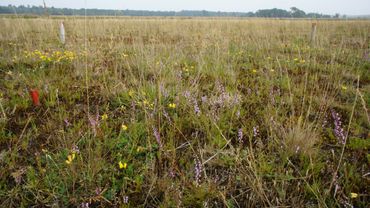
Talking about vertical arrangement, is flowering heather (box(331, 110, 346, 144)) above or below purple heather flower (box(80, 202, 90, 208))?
above

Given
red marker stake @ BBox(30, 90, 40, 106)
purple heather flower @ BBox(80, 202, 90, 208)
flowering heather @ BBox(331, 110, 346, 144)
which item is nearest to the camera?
purple heather flower @ BBox(80, 202, 90, 208)

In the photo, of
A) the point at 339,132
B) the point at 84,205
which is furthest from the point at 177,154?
the point at 339,132

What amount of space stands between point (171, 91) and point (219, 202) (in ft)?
5.34

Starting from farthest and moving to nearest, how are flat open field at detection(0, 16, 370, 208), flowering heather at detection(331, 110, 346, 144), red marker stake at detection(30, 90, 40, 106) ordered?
red marker stake at detection(30, 90, 40, 106) < flowering heather at detection(331, 110, 346, 144) < flat open field at detection(0, 16, 370, 208)

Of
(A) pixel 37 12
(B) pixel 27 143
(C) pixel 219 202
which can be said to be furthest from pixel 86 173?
(A) pixel 37 12

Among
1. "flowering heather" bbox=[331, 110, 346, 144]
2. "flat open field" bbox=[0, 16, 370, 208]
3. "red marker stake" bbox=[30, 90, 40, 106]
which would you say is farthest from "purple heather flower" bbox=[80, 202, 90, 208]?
"flowering heather" bbox=[331, 110, 346, 144]

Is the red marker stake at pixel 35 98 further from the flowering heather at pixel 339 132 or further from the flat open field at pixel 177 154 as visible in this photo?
the flowering heather at pixel 339 132

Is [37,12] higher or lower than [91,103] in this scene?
higher

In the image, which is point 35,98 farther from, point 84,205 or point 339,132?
point 339,132

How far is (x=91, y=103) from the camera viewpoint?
8.63ft

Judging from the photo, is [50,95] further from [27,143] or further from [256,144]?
[256,144]

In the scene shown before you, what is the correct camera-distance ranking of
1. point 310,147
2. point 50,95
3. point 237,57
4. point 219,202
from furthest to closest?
point 237,57, point 50,95, point 310,147, point 219,202

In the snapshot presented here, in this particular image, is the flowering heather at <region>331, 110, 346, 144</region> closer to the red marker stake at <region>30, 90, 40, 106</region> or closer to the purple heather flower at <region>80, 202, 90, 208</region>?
the purple heather flower at <region>80, 202, 90, 208</region>

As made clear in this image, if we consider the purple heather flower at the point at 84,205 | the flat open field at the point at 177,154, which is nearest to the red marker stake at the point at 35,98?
the flat open field at the point at 177,154
